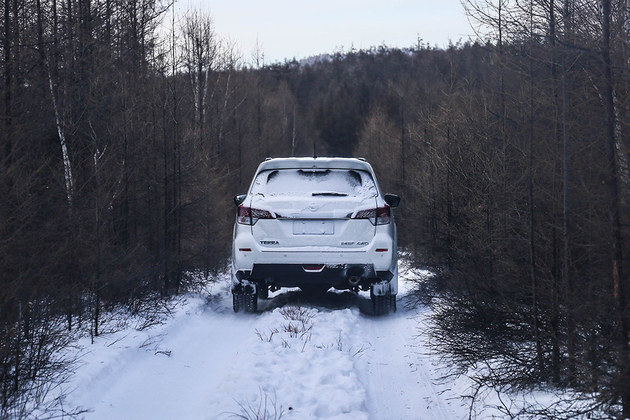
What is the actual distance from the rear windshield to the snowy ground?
1648 mm

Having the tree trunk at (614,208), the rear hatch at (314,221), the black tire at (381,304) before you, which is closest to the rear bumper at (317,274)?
the rear hatch at (314,221)

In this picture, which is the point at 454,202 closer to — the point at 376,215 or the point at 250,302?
the point at 376,215

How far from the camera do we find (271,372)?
627 cm

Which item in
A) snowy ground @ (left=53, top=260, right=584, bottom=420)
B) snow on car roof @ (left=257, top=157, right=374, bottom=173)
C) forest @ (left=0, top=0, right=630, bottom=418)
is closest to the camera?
forest @ (left=0, top=0, right=630, bottom=418)

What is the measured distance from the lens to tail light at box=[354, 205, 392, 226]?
9172mm

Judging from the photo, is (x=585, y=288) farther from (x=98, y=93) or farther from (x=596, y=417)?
(x=98, y=93)

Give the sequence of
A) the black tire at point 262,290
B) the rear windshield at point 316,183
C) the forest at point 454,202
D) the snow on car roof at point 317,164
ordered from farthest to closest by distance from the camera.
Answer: the black tire at point 262,290 → the snow on car roof at point 317,164 → the rear windshield at point 316,183 → the forest at point 454,202

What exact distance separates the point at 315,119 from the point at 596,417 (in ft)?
297

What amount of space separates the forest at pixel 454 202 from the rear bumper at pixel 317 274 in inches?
38.4

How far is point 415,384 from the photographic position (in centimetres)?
632

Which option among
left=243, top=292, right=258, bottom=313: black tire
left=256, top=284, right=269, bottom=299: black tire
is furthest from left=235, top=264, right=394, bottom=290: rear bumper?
left=243, top=292, right=258, bottom=313: black tire

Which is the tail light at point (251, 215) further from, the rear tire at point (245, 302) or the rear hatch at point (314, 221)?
the rear tire at point (245, 302)

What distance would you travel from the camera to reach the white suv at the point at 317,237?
9.15 metres

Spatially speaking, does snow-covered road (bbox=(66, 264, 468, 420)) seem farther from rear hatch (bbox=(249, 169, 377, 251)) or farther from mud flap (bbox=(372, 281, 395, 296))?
rear hatch (bbox=(249, 169, 377, 251))
